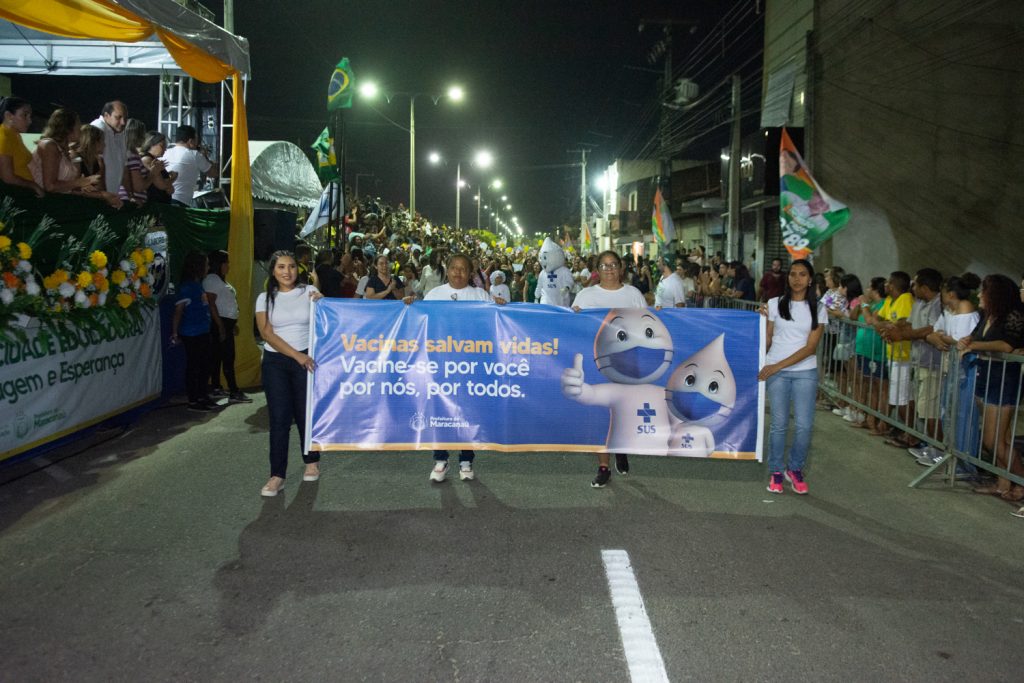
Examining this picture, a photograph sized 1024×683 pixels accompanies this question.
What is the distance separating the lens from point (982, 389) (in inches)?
256

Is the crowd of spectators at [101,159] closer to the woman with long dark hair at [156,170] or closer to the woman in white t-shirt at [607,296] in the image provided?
the woman with long dark hair at [156,170]

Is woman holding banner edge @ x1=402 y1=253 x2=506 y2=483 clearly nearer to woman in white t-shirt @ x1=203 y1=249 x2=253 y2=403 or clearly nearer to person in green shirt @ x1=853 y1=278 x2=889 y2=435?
woman in white t-shirt @ x1=203 y1=249 x2=253 y2=403

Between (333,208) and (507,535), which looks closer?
(507,535)

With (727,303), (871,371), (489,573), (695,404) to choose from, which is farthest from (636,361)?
(727,303)

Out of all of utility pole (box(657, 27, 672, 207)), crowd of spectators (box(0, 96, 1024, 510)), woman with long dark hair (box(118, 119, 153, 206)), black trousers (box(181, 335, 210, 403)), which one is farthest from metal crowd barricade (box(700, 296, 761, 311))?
utility pole (box(657, 27, 672, 207))

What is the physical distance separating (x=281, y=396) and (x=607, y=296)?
9.05 feet

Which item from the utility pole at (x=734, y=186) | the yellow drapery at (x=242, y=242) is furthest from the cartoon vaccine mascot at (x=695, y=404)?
the utility pole at (x=734, y=186)

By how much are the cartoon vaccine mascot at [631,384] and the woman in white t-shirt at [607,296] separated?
0.26 metres

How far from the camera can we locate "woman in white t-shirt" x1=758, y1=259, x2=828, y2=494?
6.06 metres

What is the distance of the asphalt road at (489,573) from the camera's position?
3498 mm

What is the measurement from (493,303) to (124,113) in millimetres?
6223

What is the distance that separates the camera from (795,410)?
6148 millimetres

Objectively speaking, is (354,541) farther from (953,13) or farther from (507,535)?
(953,13)

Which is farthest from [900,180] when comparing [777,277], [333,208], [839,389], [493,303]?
[493,303]
